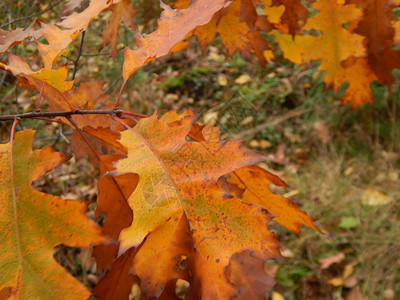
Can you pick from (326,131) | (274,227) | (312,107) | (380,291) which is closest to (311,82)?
(312,107)

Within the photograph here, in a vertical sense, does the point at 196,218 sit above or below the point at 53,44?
below

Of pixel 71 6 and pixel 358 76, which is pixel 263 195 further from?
pixel 358 76

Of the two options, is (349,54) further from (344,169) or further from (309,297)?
(344,169)

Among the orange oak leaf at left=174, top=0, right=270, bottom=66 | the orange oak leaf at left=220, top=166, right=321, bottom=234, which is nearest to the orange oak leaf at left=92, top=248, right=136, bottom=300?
the orange oak leaf at left=220, top=166, right=321, bottom=234

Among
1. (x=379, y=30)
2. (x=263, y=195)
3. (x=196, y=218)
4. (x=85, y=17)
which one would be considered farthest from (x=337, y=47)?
(x=196, y=218)

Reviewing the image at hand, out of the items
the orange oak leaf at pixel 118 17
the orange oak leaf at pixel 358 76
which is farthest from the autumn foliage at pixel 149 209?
the orange oak leaf at pixel 358 76
